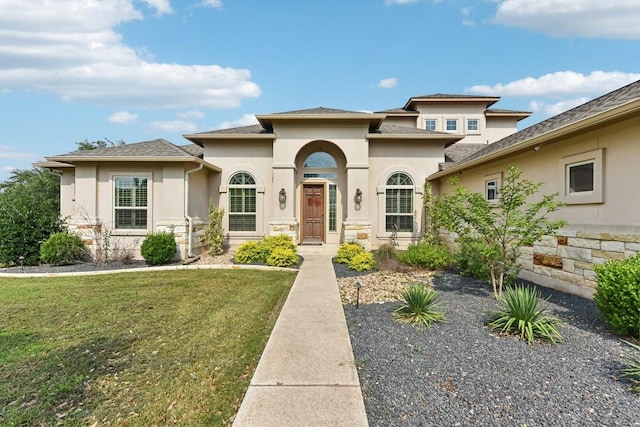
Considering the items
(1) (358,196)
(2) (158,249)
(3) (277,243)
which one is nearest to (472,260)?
(1) (358,196)

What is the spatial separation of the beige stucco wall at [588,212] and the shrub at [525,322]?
7.44ft

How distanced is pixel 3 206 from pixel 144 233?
4.24 m

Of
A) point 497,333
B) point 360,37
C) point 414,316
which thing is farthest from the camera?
point 360,37

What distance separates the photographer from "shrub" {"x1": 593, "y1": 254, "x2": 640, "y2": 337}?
3734 millimetres

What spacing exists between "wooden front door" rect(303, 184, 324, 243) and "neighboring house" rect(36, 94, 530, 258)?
4cm

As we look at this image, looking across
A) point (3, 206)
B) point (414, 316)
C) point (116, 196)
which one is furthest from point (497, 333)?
point (3, 206)

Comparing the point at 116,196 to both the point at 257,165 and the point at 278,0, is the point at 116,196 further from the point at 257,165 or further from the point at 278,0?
the point at 278,0

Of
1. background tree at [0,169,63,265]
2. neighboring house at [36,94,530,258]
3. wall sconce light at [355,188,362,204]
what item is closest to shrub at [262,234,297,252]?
neighboring house at [36,94,530,258]

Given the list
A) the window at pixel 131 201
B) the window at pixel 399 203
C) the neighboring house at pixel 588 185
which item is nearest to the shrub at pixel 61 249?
the window at pixel 131 201

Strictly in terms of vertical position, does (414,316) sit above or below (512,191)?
below

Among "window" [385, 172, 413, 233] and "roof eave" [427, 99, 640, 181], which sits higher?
"roof eave" [427, 99, 640, 181]

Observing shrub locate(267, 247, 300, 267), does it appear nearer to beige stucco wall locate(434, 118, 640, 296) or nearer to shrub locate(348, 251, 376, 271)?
shrub locate(348, 251, 376, 271)

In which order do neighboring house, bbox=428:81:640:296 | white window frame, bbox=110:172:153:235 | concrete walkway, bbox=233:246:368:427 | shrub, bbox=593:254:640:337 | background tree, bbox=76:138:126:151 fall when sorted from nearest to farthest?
1. concrete walkway, bbox=233:246:368:427
2. shrub, bbox=593:254:640:337
3. neighboring house, bbox=428:81:640:296
4. white window frame, bbox=110:172:153:235
5. background tree, bbox=76:138:126:151

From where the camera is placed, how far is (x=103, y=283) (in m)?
7.46
